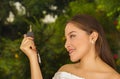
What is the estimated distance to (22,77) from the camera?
3066 millimetres

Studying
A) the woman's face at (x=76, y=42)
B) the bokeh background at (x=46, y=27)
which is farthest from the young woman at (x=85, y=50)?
the bokeh background at (x=46, y=27)

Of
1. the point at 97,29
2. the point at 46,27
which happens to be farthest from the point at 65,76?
the point at 46,27

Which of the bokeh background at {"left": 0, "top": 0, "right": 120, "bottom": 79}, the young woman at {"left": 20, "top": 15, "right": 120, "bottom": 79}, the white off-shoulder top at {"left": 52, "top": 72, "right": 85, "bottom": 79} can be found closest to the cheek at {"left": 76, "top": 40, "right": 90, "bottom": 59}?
the young woman at {"left": 20, "top": 15, "right": 120, "bottom": 79}

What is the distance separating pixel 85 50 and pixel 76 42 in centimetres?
7

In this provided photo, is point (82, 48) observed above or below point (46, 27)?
below

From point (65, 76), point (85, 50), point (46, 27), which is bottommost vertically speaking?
point (65, 76)

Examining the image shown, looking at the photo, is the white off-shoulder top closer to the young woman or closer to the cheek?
the young woman

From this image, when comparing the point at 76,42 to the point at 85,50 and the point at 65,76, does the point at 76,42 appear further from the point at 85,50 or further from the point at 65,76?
the point at 65,76

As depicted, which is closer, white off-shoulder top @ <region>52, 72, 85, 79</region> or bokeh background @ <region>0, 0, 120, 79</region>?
white off-shoulder top @ <region>52, 72, 85, 79</region>

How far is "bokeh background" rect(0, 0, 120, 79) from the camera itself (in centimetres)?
303

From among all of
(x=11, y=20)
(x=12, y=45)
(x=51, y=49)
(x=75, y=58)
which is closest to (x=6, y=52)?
(x=12, y=45)

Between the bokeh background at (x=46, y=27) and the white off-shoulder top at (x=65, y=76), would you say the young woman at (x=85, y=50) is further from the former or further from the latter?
the bokeh background at (x=46, y=27)

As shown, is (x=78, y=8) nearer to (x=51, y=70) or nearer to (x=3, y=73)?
(x=51, y=70)

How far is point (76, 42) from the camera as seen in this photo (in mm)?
1901
